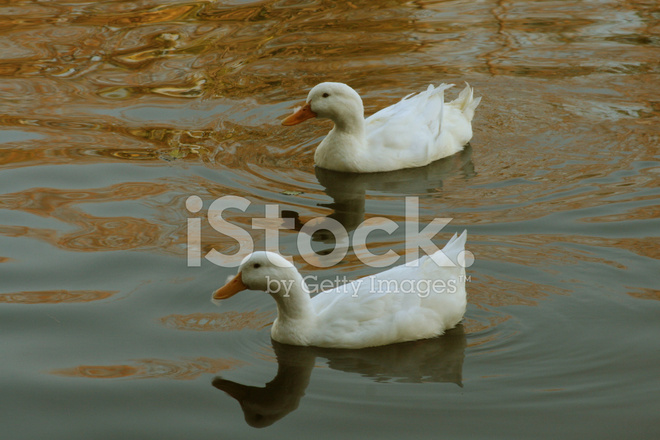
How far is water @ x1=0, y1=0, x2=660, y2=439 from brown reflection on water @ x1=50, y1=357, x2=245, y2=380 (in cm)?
2

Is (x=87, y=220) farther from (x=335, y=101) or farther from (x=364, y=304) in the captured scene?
(x=364, y=304)

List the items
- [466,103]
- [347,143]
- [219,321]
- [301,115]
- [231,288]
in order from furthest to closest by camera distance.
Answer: [466,103] < [301,115] < [347,143] < [219,321] < [231,288]

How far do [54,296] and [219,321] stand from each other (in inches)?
52.2

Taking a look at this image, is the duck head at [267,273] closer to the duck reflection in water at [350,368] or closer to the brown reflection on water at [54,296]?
the duck reflection in water at [350,368]

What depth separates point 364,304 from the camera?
5.68m

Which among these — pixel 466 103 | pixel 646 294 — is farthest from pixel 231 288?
pixel 466 103

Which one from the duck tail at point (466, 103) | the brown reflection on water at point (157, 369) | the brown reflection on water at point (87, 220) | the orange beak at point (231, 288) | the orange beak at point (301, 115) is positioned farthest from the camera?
the duck tail at point (466, 103)

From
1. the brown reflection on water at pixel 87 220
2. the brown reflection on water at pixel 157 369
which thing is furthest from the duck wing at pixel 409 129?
the brown reflection on water at pixel 157 369

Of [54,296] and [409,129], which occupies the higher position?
[409,129]

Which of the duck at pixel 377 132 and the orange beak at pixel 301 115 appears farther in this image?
the orange beak at pixel 301 115

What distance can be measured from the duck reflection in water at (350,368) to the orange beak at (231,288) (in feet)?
1.38

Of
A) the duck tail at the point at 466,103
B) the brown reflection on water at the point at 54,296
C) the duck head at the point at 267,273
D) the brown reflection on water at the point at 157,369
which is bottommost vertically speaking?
the brown reflection on water at the point at 54,296

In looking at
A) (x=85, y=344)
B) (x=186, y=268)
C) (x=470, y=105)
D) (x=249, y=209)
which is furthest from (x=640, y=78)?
(x=85, y=344)

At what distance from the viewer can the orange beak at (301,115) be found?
8.86m
